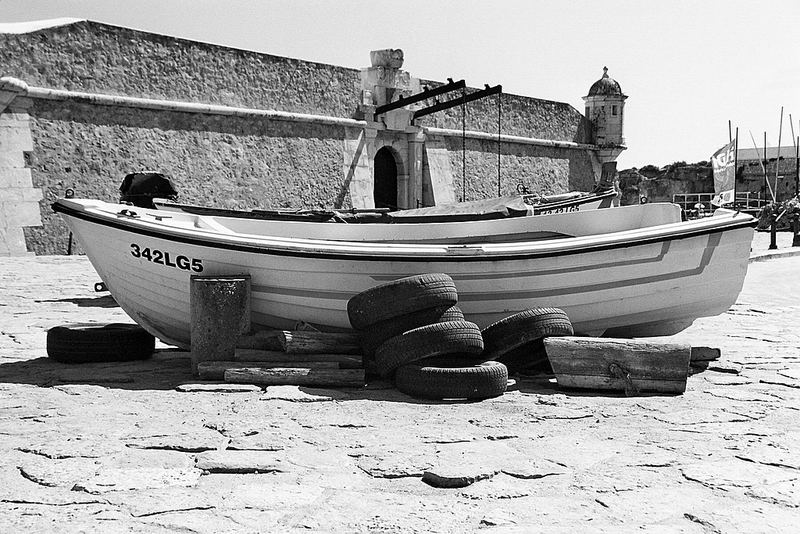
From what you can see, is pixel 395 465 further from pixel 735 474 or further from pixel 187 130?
pixel 187 130

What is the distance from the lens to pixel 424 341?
195 inches

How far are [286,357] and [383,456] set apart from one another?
5.70 feet

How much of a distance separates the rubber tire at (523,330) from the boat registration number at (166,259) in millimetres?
2026

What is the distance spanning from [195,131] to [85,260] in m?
4.33

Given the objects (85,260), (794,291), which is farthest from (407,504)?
(85,260)

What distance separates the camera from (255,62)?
18078mm

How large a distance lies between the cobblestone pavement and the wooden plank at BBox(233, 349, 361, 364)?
25 cm

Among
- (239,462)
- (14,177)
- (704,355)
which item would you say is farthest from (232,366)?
(14,177)

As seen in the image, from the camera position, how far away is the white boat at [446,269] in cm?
567

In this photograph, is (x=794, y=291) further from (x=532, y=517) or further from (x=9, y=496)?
(x=9, y=496)

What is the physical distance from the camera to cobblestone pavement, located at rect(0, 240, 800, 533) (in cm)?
296

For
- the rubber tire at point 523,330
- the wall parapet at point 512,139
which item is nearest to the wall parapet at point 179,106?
the wall parapet at point 512,139

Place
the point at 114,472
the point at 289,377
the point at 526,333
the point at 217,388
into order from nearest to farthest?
the point at 114,472 < the point at 217,388 < the point at 289,377 < the point at 526,333

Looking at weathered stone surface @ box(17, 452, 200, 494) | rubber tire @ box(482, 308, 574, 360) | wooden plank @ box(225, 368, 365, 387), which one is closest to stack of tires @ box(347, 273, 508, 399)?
rubber tire @ box(482, 308, 574, 360)
